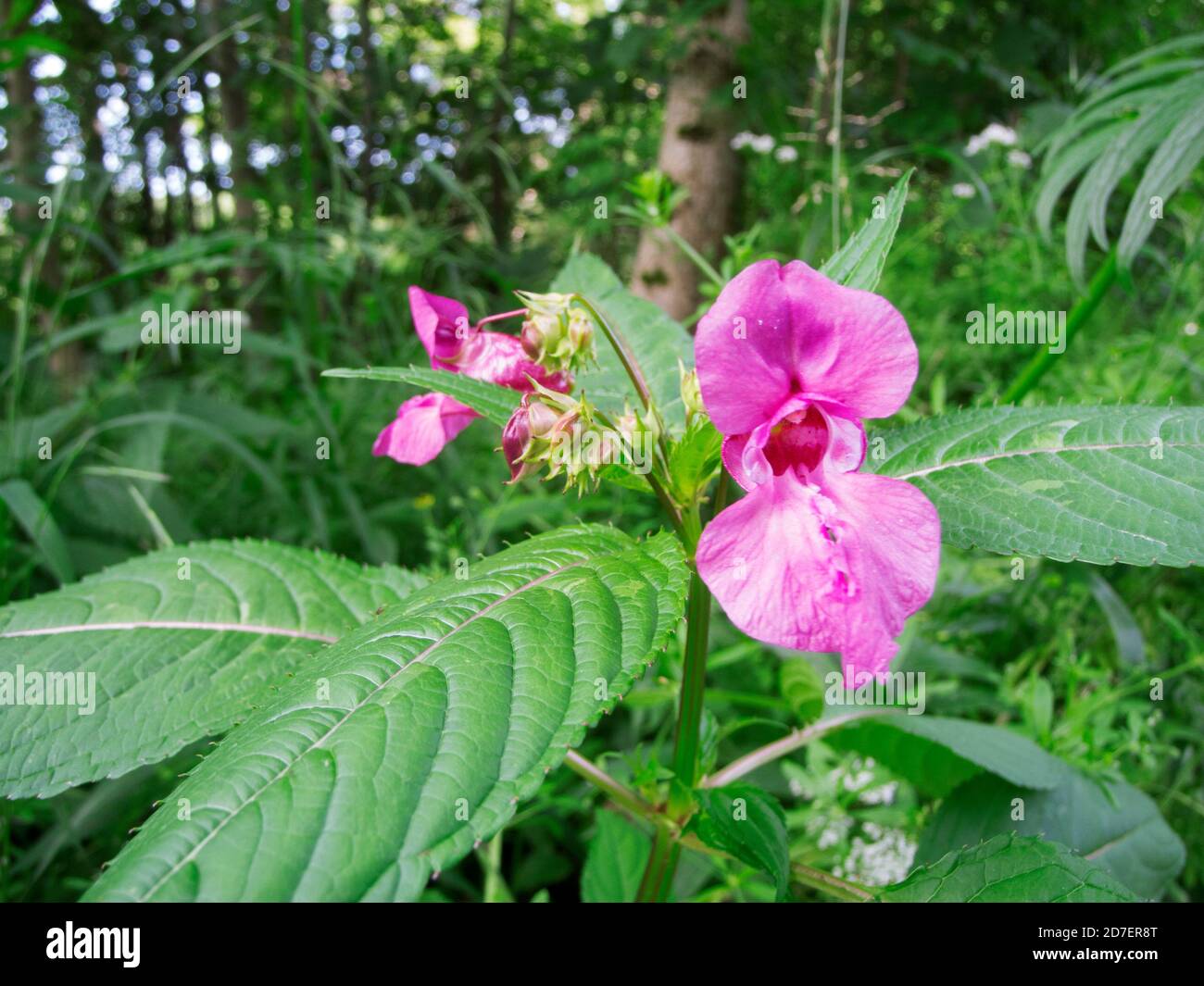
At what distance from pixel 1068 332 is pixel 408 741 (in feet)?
4.53

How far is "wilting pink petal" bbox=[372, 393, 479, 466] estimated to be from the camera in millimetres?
1201

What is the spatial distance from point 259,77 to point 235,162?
3.07m

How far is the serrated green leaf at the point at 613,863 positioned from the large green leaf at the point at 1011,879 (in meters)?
0.60

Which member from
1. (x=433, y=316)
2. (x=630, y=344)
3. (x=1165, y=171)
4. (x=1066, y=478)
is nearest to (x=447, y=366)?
(x=433, y=316)

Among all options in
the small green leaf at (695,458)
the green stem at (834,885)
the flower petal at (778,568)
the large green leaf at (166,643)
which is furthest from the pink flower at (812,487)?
the large green leaf at (166,643)

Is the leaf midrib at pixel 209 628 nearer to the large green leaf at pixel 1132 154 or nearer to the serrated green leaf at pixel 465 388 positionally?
the serrated green leaf at pixel 465 388

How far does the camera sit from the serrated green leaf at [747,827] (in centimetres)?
97

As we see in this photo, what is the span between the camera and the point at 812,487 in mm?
915

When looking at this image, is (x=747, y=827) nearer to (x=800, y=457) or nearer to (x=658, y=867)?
(x=658, y=867)

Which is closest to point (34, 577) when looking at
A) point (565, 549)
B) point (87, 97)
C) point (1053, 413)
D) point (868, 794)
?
point (565, 549)

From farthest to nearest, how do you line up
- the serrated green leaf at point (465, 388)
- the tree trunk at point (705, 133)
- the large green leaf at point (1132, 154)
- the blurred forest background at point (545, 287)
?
1. the tree trunk at point (705, 133)
2. the blurred forest background at point (545, 287)
3. the large green leaf at point (1132, 154)
4. the serrated green leaf at point (465, 388)

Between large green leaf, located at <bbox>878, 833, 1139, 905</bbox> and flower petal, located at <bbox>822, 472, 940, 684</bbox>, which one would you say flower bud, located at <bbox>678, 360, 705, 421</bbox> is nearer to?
flower petal, located at <bbox>822, 472, 940, 684</bbox>
